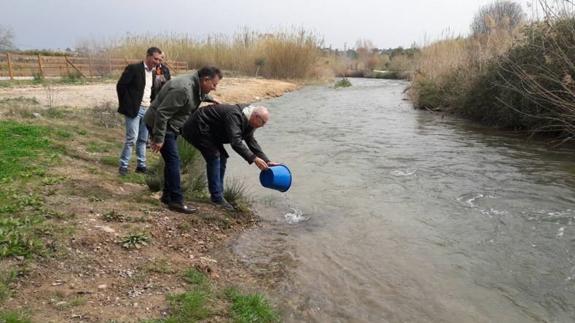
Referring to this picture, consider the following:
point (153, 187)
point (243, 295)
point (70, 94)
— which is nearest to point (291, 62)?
point (70, 94)

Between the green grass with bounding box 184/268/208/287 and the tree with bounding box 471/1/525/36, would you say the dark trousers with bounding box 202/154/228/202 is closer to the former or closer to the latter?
the green grass with bounding box 184/268/208/287

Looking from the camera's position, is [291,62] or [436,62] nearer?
[436,62]

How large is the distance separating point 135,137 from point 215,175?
1.67m

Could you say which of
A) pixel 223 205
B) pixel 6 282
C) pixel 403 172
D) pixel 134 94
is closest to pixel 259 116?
pixel 223 205

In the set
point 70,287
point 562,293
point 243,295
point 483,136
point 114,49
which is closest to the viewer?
point 70,287

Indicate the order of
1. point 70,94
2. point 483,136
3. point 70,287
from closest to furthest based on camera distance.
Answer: point 70,287
point 483,136
point 70,94

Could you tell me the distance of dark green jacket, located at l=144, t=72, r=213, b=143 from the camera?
227 inches

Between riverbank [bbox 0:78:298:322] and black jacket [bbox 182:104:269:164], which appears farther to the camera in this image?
black jacket [bbox 182:104:269:164]

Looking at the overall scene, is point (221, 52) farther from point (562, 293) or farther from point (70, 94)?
point (562, 293)

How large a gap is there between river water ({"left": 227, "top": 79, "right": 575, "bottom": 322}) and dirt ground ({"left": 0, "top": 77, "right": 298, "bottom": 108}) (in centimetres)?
608

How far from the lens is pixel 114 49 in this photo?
119 ft

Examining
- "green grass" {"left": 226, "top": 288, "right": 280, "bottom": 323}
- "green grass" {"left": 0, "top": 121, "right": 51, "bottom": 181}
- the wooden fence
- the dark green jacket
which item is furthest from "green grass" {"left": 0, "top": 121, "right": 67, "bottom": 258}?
the wooden fence

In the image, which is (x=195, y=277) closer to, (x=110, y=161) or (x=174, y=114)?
(x=174, y=114)

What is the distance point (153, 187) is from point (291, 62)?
32.2m
